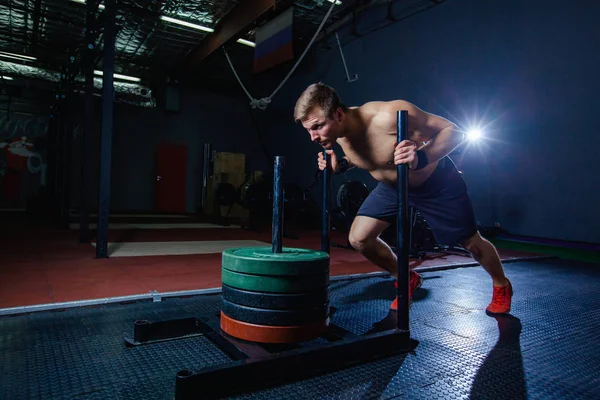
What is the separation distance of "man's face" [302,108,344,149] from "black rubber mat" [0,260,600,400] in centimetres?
89

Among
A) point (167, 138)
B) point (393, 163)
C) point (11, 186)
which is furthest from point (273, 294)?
point (11, 186)

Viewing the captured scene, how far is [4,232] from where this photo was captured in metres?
5.12

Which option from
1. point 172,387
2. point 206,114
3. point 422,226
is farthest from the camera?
point 206,114

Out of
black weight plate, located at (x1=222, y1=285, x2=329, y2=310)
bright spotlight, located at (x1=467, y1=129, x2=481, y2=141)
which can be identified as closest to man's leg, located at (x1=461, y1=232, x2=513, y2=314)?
black weight plate, located at (x1=222, y1=285, x2=329, y2=310)

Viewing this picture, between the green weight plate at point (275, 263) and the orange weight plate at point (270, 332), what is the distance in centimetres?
20

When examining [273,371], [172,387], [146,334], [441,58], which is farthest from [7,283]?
[441,58]

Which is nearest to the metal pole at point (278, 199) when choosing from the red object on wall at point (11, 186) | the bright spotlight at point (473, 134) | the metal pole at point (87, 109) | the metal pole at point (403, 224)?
A: the metal pole at point (403, 224)

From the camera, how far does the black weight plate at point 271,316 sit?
1.31m

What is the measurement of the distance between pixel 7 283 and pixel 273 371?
2.10m

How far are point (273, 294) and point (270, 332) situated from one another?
5.5 inches

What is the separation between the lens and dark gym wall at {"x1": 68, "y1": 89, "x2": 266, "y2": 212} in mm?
10352

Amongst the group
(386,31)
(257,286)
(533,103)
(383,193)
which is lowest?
(257,286)

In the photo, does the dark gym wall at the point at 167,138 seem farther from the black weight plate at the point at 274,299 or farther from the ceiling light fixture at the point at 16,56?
the black weight plate at the point at 274,299

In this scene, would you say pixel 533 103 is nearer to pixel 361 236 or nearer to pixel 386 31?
pixel 386 31
